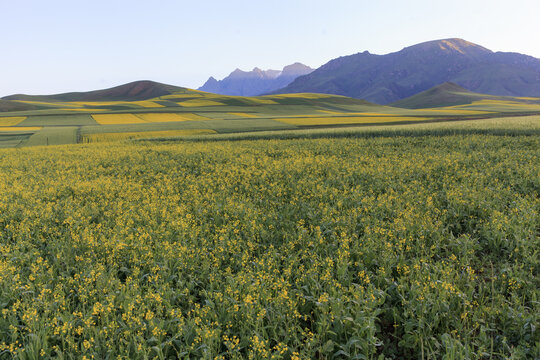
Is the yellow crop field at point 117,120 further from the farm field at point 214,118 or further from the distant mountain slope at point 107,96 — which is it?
the distant mountain slope at point 107,96

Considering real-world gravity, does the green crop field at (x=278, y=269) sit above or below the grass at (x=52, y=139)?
below

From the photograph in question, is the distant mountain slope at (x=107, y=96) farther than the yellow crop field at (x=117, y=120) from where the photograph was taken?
Yes

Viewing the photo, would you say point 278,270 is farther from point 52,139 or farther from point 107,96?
point 107,96

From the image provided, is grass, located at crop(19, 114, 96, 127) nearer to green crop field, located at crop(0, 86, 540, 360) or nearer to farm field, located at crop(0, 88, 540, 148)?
farm field, located at crop(0, 88, 540, 148)

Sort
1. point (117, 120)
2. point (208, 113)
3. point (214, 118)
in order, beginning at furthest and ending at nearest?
point (208, 113)
point (214, 118)
point (117, 120)

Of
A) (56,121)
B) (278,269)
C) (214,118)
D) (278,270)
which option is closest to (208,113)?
(214,118)

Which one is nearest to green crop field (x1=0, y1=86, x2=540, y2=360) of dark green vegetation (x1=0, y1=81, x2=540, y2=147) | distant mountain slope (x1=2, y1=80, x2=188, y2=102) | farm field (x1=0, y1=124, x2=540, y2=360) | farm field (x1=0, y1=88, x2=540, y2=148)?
farm field (x1=0, y1=124, x2=540, y2=360)

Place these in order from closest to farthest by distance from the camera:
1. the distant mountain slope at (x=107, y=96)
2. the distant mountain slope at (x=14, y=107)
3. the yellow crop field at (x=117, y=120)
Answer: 1. the yellow crop field at (x=117, y=120)
2. the distant mountain slope at (x=14, y=107)
3. the distant mountain slope at (x=107, y=96)

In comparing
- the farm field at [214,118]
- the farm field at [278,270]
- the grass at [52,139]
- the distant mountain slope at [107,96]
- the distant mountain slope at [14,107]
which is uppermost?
the distant mountain slope at [107,96]

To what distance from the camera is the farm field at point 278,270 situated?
14.1 ft

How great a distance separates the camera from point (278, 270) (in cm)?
571

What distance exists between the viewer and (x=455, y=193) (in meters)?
10.1

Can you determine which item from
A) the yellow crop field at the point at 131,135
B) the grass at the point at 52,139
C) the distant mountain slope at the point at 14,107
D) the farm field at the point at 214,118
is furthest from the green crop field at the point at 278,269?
the distant mountain slope at the point at 14,107

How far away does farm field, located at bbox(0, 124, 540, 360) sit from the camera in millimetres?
4285
